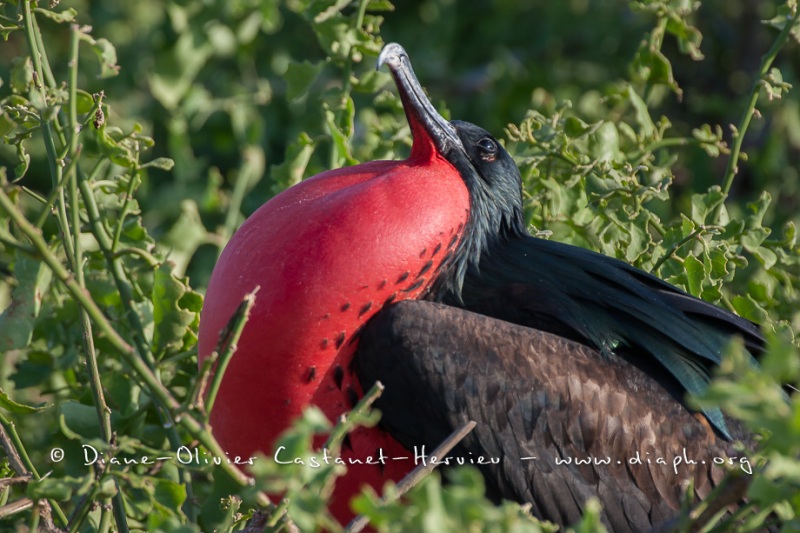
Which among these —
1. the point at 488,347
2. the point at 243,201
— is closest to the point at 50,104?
the point at 488,347

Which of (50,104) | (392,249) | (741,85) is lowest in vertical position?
(741,85)

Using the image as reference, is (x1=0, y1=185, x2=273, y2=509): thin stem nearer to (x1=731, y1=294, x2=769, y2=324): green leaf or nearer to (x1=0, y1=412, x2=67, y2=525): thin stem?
(x1=0, y1=412, x2=67, y2=525): thin stem

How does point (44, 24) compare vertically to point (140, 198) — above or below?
above

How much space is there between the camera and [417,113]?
2.61 metres

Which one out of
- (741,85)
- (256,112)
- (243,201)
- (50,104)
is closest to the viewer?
(50,104)

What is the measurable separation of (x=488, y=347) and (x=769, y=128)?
9.90ft

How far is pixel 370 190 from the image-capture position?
235 centimetres

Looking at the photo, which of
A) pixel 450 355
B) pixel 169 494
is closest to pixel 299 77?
pixel 450 355

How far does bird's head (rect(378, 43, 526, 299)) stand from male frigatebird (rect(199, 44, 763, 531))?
83 millimetres

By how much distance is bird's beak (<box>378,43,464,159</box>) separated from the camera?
8.44 ft

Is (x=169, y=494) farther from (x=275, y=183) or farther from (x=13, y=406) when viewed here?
(x=275, y=183)

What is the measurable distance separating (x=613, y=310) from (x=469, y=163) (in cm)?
47

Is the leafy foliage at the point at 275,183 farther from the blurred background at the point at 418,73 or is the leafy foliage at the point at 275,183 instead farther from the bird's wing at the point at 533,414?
the bird's wing at the point at 533,414

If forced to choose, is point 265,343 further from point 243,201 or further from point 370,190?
point 243,201
